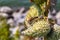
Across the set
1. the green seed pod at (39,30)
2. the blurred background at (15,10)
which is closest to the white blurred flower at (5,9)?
the blurred background at (15,10)

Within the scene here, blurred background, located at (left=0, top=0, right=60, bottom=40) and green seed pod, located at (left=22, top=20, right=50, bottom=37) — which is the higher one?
green seed pod, located at (left=22, top=20, right=50, bottom=37)

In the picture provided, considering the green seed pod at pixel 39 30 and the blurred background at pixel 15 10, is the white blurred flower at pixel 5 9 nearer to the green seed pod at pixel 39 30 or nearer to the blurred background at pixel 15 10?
the blurred background at pixel 15 10

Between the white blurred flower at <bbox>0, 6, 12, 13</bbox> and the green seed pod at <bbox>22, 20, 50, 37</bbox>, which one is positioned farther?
the white blurred flower at <bbox>0, 6, 12, 13</bbox>

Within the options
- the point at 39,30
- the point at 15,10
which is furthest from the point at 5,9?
the point at 39,30

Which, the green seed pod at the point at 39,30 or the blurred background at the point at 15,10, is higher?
the green seed pod at the point at 39,30

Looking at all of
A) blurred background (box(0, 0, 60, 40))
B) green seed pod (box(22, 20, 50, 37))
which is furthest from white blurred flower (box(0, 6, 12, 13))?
green seed pod (box(22, 20, 50, 37))

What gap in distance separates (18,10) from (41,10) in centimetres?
461

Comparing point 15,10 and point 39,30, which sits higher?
point 39,30

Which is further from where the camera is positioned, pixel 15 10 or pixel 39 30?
pixel 15 10

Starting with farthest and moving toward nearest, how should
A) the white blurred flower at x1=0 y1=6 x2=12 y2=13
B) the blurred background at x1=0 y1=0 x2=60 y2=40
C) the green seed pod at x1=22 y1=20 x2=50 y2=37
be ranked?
the white blurred flower at x1=0 y1=6 x2=12 y2=13, the blurred background at x1=0 y1=0 x2=60 y2=40, the green seed pod at x1=22 y1=20 x2=50 y2=37

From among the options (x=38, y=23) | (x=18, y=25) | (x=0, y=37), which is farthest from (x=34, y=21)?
(x=18, y=25)

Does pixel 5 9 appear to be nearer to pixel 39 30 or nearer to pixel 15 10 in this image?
pixel 15 10

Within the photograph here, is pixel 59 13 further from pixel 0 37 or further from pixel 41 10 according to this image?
pixel 41 10

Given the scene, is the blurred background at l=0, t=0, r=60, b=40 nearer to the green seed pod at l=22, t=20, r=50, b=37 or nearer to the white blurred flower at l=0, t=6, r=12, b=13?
the white blurred flower at l=0, t=6, r=12, b=13
